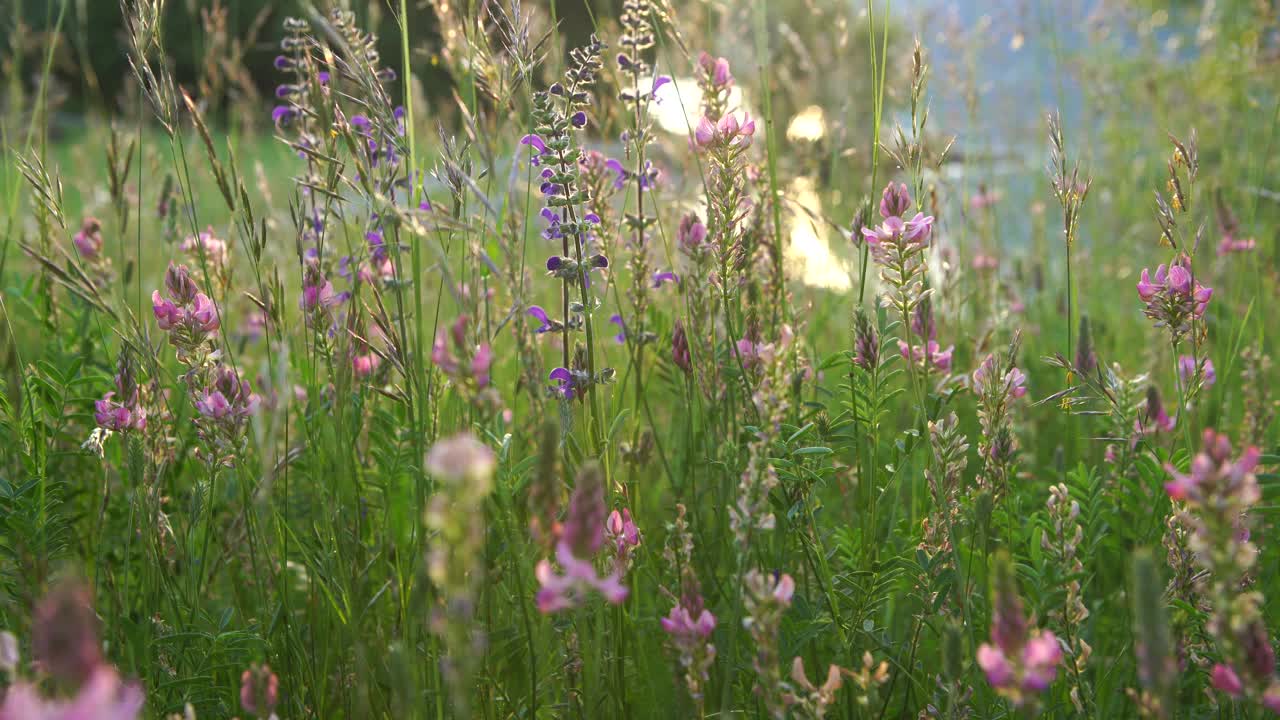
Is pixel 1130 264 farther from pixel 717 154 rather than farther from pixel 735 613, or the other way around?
pixel 735 613

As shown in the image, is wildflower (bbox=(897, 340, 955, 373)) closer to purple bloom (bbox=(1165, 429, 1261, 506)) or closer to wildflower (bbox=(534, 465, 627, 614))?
purple bloom (bbox=(1165, 429, 1261, 506))

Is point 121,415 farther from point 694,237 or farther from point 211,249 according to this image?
point 694,237

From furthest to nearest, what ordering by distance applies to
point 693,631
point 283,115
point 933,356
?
point 283,115, point 933,356, point 693,631

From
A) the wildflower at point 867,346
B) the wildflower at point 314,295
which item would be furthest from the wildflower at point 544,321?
the wildflower at point 867,346

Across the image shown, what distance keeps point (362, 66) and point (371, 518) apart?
2.76 ft

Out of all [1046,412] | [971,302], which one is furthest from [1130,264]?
[1046,412]

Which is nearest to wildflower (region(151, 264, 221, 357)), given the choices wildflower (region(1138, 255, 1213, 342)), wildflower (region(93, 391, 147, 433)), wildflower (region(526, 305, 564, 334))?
wildflower (region(93, 391, 147, 433))

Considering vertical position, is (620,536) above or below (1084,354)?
below

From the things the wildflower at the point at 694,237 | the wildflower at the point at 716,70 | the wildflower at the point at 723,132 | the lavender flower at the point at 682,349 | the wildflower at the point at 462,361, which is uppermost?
the wildflower at the point at 716,70

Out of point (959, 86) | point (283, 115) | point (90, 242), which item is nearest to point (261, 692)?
point (283, 115)

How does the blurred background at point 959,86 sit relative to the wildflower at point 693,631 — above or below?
above

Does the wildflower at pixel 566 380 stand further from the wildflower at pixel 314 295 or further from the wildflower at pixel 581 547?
the wildflower at pixel 581 547

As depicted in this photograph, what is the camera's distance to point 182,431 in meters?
1.95

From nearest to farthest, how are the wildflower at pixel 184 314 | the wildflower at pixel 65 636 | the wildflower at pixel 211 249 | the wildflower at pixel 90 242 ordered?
the wildflower at pixel 65 636, the wildflower at pixel 184 314, the wildflower at pixel 211 249, the wildflower at pixel 90 242
